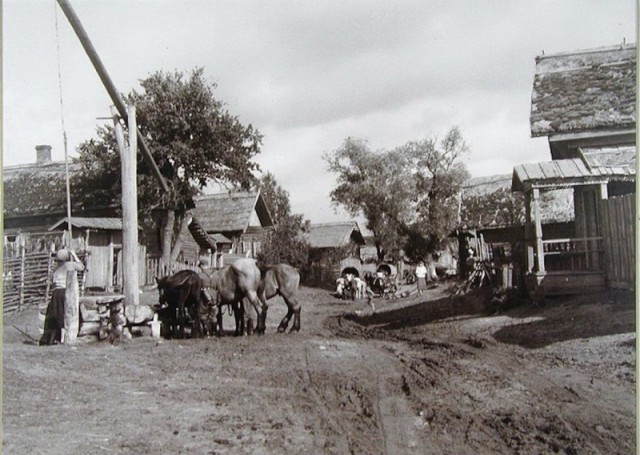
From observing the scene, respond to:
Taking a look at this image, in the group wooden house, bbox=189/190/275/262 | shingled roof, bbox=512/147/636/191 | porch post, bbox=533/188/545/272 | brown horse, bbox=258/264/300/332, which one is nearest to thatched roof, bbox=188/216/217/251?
wooden house, bbox=189/190/275/262

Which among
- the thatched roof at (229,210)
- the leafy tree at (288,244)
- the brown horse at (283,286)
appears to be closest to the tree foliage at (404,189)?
the brown horse at (283,286)

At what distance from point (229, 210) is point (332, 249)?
6.44 m

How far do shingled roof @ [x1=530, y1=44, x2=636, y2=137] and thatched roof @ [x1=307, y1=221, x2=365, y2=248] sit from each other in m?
20.9

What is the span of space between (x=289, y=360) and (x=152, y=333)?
138 inches

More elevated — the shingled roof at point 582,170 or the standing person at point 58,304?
the shingled roof at point 582,170

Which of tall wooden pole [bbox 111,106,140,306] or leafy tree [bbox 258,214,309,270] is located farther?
leafy tree [bbox 258,214,309,270]

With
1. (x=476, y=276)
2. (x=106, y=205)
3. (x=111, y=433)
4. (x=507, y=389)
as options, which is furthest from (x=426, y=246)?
(x=111, y=433)

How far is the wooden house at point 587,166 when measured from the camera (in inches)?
424

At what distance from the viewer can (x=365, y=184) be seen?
55.4ft

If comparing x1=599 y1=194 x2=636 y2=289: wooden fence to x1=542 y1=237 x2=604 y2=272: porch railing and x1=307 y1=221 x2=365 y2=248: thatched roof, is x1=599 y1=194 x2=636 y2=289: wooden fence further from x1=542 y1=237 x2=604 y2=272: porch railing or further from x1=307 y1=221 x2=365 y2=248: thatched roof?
x1=307 y1=221 x2=365 y2=248: thatched roof

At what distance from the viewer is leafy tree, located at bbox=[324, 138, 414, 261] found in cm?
1232

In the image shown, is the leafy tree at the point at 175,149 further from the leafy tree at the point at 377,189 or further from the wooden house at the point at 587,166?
the wooden house at the point at 587,166

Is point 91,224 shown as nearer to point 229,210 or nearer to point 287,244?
point 287,244

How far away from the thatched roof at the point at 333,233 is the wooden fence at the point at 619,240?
79.0 feet
